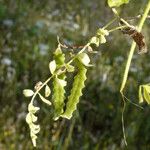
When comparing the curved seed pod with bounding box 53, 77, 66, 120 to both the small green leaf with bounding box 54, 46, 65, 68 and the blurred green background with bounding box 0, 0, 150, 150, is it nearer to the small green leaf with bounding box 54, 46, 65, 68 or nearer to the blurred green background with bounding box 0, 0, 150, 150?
the small green leaf with bounding box 54, 46, 65, 68

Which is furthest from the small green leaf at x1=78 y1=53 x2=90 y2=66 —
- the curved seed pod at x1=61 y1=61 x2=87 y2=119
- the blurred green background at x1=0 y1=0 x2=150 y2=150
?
the blurred green background at x1=0 y1=0 x2=150 y2=150

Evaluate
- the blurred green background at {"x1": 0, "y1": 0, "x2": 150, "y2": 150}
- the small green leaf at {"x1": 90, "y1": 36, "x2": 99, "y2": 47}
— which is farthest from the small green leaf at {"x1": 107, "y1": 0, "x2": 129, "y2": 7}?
the blurred green background at {"x1": 0, "y1": 0, "x2": 150, "y2": 150}

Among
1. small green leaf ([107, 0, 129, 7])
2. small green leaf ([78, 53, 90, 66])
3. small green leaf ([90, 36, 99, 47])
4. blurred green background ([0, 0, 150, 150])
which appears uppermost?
small green leaf ([107, 0, 129, 7])

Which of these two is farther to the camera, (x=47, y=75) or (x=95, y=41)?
(x=47, y=75)

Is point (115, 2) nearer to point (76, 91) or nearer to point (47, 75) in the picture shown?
point (76, 91)

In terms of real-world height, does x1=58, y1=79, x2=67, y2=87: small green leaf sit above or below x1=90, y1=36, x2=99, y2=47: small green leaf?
below

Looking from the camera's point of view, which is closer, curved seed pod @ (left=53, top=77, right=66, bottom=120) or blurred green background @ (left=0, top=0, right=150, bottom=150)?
curved seed pod @ (left=53, top=77, right=66, bottom=120)

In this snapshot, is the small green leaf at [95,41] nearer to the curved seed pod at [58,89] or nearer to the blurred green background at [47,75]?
the curved seed pod at [58,89]

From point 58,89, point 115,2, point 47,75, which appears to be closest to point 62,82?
point 58,89
